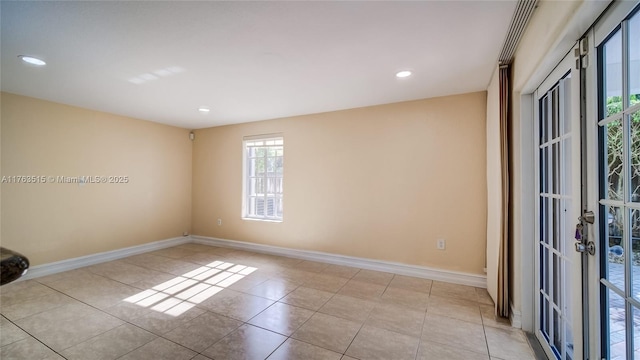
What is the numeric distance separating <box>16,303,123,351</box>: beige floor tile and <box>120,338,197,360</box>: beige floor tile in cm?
54

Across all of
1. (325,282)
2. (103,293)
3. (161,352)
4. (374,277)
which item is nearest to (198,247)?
(103,293)

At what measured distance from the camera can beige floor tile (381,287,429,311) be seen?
257 cm

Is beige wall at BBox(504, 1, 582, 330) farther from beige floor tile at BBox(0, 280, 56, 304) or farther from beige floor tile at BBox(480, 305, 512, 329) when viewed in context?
beige floor tile at BBox(0, 280, 56, 304)

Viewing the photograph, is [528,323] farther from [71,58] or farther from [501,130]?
[71,58]

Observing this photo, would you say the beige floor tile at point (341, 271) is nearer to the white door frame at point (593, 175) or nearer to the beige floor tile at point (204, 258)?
the beige floor tile at point (204, 258)

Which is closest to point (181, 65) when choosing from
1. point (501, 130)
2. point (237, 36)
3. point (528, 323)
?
point (237, 36)

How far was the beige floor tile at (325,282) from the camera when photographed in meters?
2.98

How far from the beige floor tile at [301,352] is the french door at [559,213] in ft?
4.80

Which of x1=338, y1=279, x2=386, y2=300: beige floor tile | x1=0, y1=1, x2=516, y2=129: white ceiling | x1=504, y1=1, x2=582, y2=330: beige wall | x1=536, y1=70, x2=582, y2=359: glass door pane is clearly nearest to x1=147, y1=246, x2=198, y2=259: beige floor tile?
x1=0, y1=1, x2=516, y2=129: white ceiling

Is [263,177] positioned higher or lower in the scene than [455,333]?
higher

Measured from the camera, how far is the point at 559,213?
1.68 metres

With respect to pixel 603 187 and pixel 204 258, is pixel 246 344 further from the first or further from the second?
pixel 204 258

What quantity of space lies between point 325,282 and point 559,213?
2402mm

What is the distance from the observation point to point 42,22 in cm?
175
